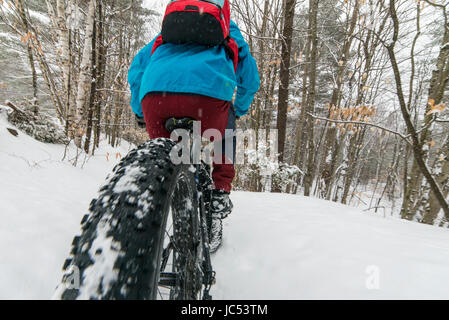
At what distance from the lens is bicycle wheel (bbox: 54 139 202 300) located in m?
0.50

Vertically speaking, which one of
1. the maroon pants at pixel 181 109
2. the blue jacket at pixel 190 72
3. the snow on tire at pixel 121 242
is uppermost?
the blue jacket at pixel 190 72

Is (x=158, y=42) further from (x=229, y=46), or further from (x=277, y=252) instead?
(x=277, y=252)

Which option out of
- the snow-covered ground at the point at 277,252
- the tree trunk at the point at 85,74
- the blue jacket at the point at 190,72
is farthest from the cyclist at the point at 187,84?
the tree trunk at the point at 85,74

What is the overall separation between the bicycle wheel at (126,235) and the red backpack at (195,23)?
682 mm

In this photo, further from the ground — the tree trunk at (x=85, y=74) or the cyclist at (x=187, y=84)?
the tree trunk at (x=85, y=74)

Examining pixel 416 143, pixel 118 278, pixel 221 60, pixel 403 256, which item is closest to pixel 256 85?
pixel 221 60

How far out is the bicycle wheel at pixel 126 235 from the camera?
500mm

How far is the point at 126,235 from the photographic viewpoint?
564 millimetres

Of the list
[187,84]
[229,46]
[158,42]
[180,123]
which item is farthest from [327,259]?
[158,42]

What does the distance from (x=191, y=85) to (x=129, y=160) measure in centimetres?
56

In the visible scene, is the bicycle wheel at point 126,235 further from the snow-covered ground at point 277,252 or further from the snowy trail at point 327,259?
the snowy trail at point 327,259

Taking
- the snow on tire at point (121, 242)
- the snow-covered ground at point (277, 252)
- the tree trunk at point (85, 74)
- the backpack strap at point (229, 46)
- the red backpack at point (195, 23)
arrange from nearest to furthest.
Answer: the snow on tire at point (121, 242) < the snow-covered ground at point (277, 252) < the red backpack at point (195, 23) < the backpack strap at point (229, 46) < the tree trunk at point (85, 74)

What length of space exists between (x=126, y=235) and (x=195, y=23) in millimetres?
1080

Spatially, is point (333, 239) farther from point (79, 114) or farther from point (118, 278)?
point (79, 114)
